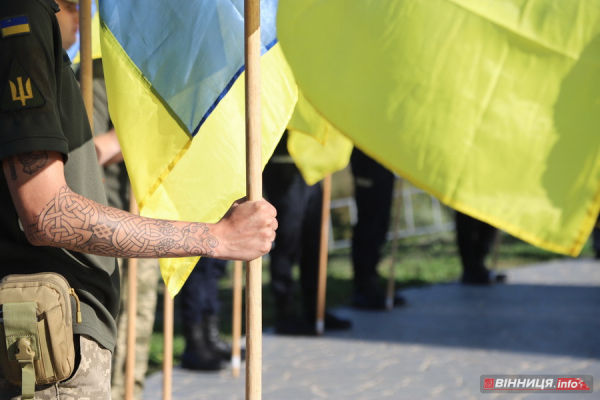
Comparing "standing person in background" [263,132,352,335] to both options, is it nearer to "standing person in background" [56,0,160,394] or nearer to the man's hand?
"standing person in background" [56,0,160,394]

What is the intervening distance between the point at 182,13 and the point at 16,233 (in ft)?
3.10

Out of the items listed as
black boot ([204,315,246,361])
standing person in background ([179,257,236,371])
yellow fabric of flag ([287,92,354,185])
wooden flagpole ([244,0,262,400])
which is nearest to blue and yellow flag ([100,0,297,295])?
wooden flagpole ([244,0,262,400])

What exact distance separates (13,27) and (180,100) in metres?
0.80

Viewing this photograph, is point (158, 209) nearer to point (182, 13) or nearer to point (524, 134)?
point (182, 13)

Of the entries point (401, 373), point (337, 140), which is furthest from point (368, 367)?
point (337, 140)

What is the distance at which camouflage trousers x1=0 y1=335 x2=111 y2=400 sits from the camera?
1.86 meters

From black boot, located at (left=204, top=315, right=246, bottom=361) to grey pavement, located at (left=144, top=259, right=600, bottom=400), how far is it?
0.16 m

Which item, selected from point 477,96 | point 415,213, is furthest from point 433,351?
point 415,213

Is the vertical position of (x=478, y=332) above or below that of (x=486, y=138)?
below

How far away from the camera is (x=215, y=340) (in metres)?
5.28

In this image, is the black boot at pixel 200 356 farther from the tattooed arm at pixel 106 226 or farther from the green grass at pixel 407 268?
the tattooed arm at pixel 106 226

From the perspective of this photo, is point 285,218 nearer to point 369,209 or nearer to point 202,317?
point 202,317

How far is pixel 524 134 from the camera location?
203 centimetres

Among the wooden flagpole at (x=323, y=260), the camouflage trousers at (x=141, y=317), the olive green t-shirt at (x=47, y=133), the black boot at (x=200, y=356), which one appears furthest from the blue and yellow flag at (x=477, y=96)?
the wooden flagpole at (x=323, y=260)
